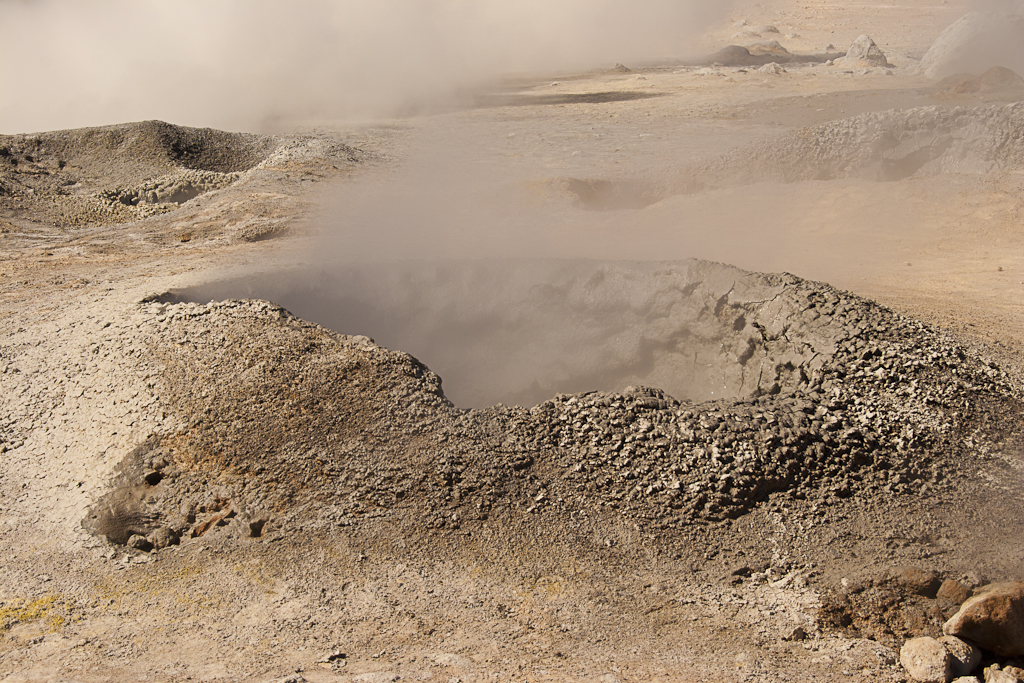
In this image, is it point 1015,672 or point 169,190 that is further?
point 169,190

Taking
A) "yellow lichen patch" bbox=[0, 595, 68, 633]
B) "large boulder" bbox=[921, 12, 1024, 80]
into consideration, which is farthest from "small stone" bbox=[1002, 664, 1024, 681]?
"large boulder" bbox=[921, 12, 1024, 80]

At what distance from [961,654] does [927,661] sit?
0.69 ft

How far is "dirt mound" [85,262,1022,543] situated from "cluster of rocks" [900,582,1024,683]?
0.53 metres

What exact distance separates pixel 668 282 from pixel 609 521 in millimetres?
2169

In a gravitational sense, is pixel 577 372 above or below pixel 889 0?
below

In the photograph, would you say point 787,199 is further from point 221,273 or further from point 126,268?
point 126,268

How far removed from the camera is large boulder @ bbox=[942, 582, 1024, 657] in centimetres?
273

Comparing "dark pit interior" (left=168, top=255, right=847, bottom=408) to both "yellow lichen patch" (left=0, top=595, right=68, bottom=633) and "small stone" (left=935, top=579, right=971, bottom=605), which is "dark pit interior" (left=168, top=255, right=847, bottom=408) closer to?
"small stone" (left=935, top=579, right=971, bottom=605)

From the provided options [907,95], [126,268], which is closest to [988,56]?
[907,95]

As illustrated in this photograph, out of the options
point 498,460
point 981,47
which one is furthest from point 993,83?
point 498,460

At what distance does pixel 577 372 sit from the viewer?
503 centimetres

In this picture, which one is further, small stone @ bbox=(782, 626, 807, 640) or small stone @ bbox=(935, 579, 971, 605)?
small stone @ bbox=(935, 579, 971, 605)

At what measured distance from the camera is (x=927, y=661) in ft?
8.36

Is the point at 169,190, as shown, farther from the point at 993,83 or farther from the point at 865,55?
the point at 865,55
